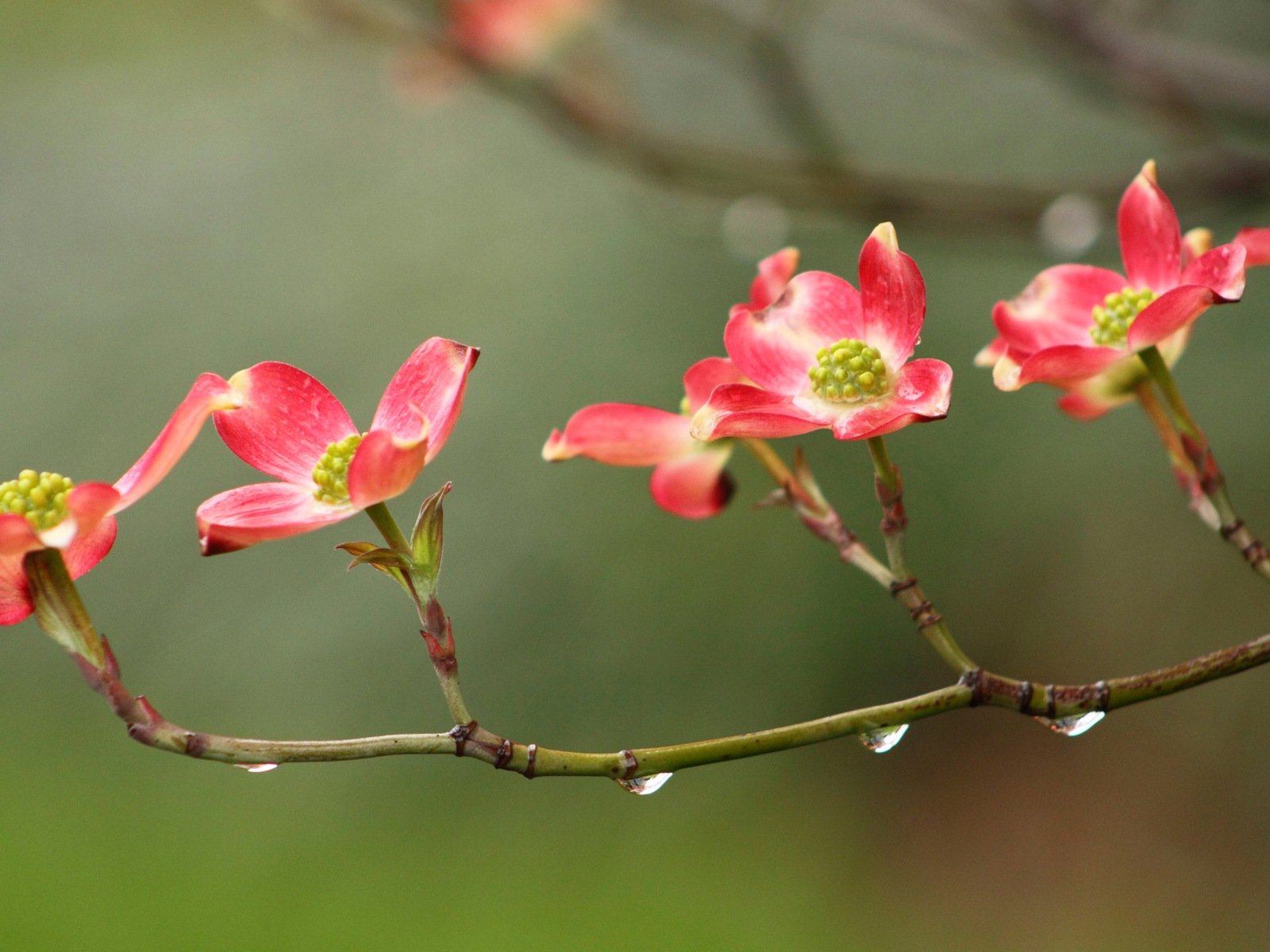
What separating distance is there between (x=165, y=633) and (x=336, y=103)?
5.62 ft

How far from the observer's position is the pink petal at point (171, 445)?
325 millimetres

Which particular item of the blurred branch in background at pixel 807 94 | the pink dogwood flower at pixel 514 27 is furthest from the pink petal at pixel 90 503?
the pink dogwood flower at pixel 514 27

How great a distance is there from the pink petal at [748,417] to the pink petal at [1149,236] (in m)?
0.15

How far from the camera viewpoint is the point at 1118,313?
0.42 metres

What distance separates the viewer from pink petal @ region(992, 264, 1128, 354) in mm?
423

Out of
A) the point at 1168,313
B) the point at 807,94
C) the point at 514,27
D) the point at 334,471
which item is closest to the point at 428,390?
the point at 334,471

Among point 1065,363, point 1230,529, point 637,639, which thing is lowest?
point 637,639

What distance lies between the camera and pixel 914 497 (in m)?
2.25

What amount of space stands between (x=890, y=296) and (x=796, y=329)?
0.04 m

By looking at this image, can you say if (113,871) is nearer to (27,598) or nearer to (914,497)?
(914,497)

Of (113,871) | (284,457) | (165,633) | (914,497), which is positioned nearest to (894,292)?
(284,457)

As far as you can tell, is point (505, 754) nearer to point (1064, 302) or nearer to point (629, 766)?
point (629, 766)

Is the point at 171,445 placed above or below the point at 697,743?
above

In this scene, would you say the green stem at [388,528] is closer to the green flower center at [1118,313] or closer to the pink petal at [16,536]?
the pink petal at [16,536]
